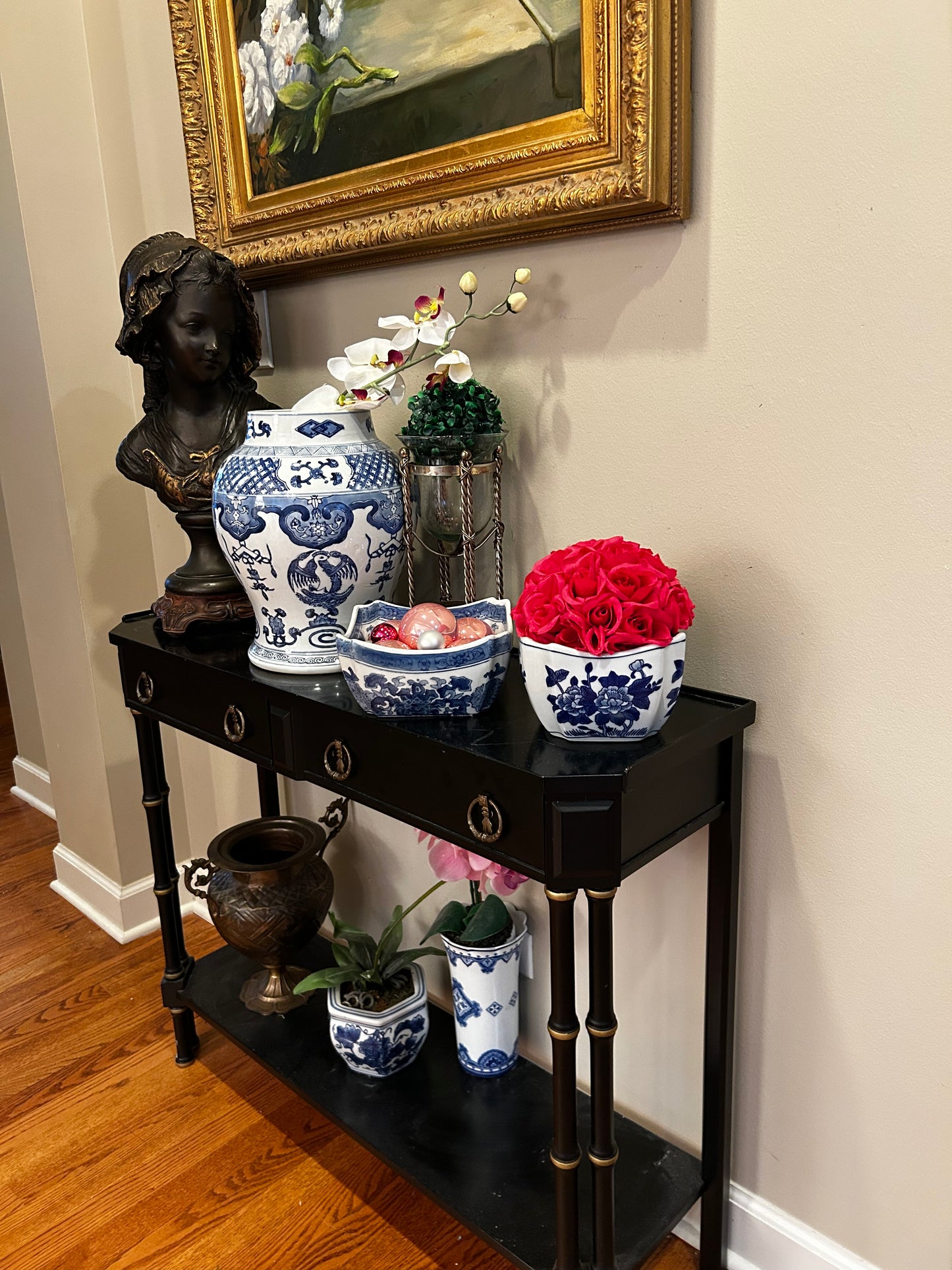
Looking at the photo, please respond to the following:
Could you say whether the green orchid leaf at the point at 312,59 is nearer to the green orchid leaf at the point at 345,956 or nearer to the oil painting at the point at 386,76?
the oil painting at the point at 386,76

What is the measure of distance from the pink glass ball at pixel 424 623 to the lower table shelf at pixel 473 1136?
28.8 inches

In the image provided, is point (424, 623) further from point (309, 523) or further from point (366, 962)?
point (366, 962)

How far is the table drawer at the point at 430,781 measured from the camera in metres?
0.98

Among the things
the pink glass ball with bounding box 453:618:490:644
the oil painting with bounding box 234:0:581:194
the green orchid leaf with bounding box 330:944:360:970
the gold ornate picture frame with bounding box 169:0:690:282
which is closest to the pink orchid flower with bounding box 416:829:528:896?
the green orchid leaf with bounding box 330:944:360:970

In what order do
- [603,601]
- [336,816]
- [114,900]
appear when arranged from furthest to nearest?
1. [114,900]
2. [336,816]
3. [603,601]

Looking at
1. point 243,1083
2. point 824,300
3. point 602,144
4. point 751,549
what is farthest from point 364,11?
point 243,1083

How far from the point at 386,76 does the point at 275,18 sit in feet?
0.90

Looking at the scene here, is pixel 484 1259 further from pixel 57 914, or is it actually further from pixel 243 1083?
pixel 57 914

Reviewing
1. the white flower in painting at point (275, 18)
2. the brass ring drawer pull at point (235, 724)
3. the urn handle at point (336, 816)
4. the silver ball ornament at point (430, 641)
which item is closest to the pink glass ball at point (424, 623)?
the silver ball ornament at point (430, 641)

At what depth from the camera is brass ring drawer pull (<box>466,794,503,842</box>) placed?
100 cm

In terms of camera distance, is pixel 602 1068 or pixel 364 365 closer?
pixel 602 1068

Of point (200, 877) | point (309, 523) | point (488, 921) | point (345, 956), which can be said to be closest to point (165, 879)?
point (200, 877)

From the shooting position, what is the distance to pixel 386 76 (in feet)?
4.26

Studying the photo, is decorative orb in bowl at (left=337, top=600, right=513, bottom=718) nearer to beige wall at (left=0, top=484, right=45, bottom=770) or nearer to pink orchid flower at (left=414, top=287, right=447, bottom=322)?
pink orchid flower at (left=414, top=287, right=447, bottom=322)
